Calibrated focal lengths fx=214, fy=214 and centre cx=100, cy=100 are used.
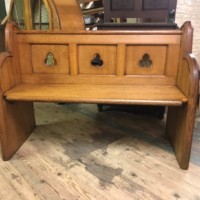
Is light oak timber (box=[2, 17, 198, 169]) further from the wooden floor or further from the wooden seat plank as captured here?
the wooden floor

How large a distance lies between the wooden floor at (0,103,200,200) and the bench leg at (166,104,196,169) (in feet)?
0.22

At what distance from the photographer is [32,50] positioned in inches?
58.3

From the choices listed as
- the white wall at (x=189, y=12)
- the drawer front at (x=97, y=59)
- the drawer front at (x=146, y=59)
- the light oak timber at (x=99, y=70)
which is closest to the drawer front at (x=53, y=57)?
the light oak timber at (x=99, y=70)

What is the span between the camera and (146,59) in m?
1.49

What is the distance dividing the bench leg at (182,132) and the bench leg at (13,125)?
104 cm

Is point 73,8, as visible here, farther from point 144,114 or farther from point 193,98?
point 193,98

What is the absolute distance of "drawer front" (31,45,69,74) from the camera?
4.81ft

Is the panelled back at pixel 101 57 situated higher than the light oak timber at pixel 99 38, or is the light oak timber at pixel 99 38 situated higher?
the light oak timber at pixel 99 38

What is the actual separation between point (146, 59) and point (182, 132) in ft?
1.81

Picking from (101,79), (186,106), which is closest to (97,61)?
(101,79)

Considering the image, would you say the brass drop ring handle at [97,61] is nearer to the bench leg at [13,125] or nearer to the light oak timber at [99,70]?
the light oak timber at [99,70]

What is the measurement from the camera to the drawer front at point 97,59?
145 centimetres

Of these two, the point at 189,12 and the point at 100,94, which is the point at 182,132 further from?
the point at 189,12

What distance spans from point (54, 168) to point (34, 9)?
1655 millimetres
